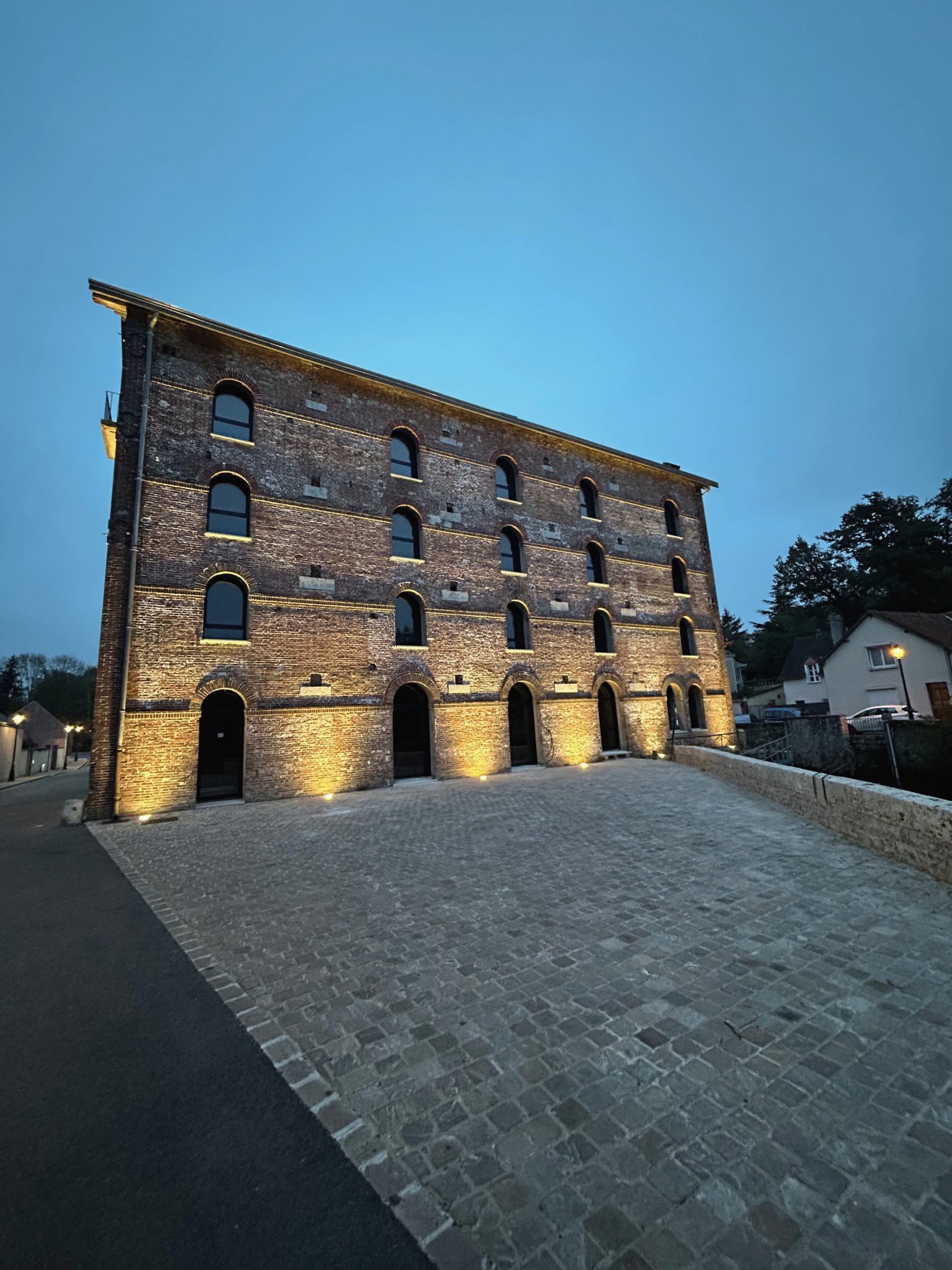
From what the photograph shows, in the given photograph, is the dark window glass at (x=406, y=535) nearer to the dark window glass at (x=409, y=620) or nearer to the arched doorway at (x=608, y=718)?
the dark window glass at (x=409, y=620)

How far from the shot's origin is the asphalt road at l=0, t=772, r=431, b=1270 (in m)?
1.93

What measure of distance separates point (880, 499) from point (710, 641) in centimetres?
3805

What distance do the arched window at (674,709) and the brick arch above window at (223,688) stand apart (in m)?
15.1

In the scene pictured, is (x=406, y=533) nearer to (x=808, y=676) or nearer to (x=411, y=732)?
(x=411, y=732)

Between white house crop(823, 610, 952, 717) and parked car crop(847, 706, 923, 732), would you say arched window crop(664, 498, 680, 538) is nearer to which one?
parked car crop(847, 706, 923, 732)

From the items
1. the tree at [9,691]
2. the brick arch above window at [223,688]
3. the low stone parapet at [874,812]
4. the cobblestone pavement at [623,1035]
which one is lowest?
the cobblestone pavement at [623,1035]

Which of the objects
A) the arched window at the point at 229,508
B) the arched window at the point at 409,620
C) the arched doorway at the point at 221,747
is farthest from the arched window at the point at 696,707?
the arched window at the point at 229,508

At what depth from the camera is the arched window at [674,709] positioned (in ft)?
65.3

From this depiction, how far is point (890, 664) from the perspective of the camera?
2831cm

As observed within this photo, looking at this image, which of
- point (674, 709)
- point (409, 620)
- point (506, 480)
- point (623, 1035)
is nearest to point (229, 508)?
point (409, 620)

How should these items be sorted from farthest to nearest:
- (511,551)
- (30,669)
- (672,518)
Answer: (30,669), (672,518), (511,551)

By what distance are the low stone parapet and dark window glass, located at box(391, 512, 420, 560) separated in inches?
430

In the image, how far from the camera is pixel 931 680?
2689 centimetres

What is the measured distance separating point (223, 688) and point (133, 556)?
3.63 metres
